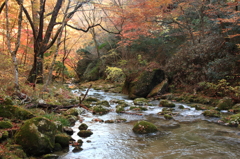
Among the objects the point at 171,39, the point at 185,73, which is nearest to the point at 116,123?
the point at 185,73

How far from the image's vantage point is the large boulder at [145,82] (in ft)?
43.2

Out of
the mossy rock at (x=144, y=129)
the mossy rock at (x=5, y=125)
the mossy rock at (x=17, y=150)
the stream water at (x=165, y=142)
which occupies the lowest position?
the stream water at (x=165, y=142)

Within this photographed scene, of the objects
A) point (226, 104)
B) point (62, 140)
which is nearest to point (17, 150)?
point (62, 140)

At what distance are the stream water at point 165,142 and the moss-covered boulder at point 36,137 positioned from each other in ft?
1.48

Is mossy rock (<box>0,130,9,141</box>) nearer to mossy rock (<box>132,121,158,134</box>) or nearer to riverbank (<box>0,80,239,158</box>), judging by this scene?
riverbank (<box>0,80,239,158</box>)

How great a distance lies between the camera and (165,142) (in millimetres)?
4867

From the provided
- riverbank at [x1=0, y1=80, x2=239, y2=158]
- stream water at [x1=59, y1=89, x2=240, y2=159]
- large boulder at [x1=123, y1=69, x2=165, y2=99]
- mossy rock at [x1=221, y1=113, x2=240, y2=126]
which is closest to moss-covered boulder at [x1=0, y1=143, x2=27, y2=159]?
riverbank at [x1=0, y1=80, x2=239, y2=158]

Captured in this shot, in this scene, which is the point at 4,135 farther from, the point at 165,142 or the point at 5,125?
the point at 165,142

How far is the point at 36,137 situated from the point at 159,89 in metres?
10.3

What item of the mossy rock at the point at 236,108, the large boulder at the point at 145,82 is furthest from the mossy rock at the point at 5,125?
the large boulder at the point at 145,82

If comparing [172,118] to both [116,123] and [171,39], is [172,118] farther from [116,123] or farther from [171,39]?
[171,39]

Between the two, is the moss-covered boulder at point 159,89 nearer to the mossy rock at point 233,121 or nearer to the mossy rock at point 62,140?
the mossy rock at point 233,121

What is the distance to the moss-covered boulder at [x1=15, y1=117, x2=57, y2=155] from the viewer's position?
3607 millimetres

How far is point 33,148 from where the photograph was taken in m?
3.64
